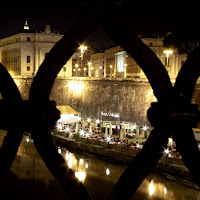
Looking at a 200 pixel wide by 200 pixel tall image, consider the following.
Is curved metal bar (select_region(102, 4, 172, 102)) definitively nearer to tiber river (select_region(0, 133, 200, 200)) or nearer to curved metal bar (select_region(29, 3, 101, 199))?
curved metal bar (select_region(29, 3, 101, 199))

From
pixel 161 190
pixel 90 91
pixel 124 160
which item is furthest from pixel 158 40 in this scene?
pixel 161 190

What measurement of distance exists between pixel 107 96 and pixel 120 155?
8.56m

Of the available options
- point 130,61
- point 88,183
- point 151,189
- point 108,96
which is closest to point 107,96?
point 108,96

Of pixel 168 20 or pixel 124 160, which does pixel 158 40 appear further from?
pixel 168 20

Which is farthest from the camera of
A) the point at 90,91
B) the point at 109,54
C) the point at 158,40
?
the point at 109,54

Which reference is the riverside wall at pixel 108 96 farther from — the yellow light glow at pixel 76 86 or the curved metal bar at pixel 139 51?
the curved metal bar at pixel 139 51

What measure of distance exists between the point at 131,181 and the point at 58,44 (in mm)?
411

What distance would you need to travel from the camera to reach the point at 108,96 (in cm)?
1991

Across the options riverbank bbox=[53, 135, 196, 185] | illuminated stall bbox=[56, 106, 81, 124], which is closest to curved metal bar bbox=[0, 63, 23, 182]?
riverbank bbox=[53, 135, 196, 185]

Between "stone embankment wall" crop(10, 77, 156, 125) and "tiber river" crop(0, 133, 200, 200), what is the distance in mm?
5675

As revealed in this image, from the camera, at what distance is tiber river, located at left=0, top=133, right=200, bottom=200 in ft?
28.7

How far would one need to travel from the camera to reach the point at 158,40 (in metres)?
27.2

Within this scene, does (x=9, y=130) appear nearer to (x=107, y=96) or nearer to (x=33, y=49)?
(x=107, y=96)

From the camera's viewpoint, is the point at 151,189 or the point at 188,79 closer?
the point at 188,79
